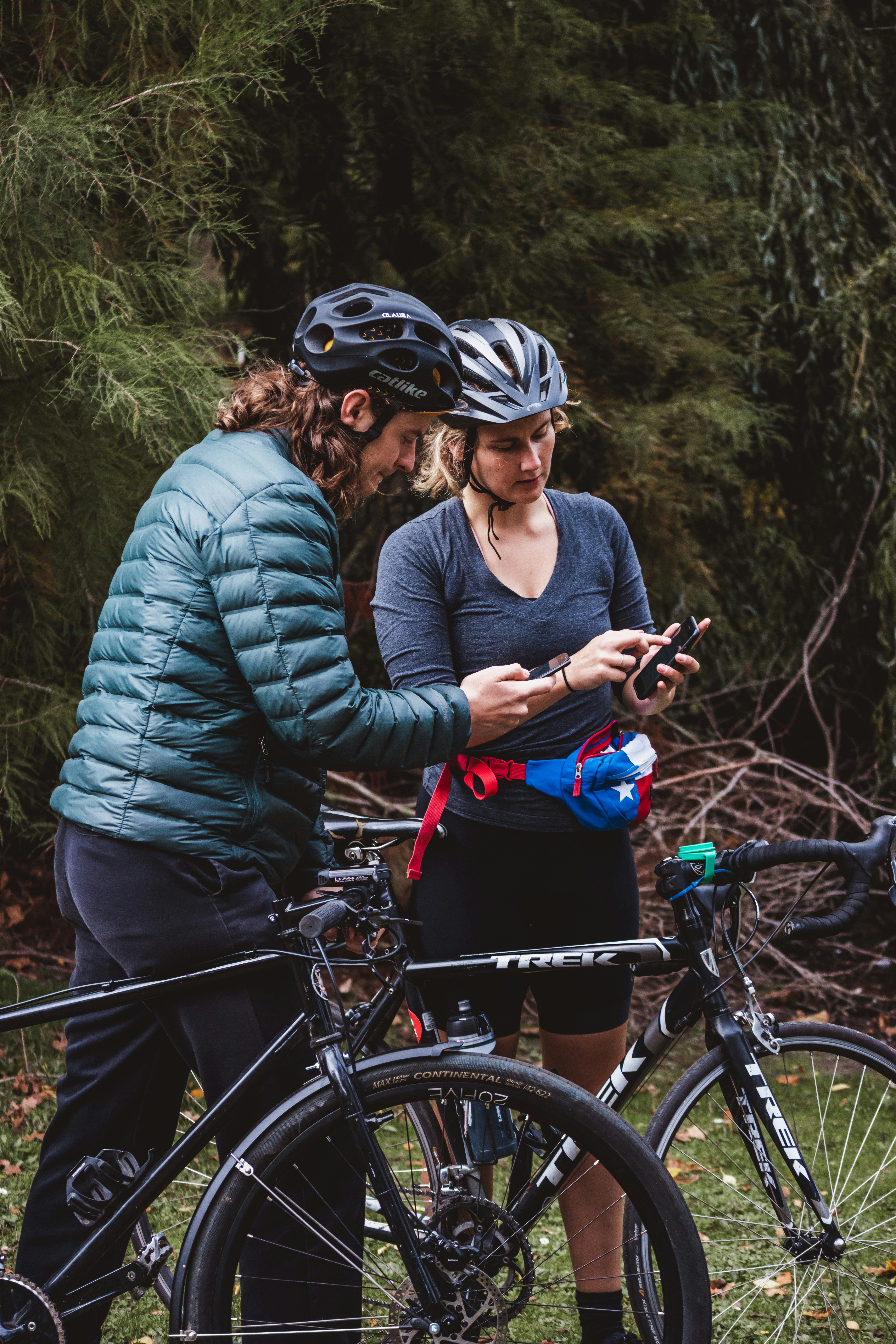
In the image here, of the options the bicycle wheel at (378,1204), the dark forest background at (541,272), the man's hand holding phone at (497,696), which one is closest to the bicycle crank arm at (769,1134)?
the bicycle wheel at (378,1204)

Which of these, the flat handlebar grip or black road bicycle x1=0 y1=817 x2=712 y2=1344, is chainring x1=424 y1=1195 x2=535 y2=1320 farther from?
the flat handlebar grip

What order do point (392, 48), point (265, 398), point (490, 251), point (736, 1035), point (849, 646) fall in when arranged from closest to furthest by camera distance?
point (265, 398) → point (736, 1035) → point (392, 48) → point (490, 251) → point (849, 646)

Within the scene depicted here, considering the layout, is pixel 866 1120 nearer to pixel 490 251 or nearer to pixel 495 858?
pixel 495 858

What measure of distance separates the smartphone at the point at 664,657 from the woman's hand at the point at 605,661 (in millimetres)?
55

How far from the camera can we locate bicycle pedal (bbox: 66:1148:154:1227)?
187 centimetres

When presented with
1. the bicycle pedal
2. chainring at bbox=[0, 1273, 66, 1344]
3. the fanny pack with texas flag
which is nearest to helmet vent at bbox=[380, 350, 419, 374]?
the fanny pack with texas flag

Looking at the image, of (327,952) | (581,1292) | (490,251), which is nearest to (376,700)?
(327,952)

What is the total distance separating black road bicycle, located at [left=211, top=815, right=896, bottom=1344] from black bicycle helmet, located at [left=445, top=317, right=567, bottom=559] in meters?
0.71

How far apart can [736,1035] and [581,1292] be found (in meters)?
0.60

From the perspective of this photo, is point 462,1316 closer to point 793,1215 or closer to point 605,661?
point 793,1215

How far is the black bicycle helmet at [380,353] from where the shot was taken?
1.83 m

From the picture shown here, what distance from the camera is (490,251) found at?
4.57 m

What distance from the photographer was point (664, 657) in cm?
211

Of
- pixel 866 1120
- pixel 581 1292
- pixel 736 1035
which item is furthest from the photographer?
pixel 866 1120
